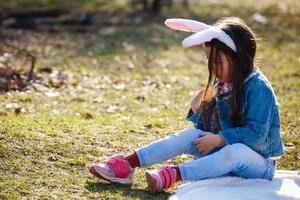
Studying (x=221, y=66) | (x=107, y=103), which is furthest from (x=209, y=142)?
(x=107, y=103)

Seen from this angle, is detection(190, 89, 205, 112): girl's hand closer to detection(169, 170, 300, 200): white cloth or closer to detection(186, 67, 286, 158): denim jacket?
detection(186, 67, 286, 158): denim jacket

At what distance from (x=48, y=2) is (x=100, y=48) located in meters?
5.05

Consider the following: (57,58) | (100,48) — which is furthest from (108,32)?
(57,58)

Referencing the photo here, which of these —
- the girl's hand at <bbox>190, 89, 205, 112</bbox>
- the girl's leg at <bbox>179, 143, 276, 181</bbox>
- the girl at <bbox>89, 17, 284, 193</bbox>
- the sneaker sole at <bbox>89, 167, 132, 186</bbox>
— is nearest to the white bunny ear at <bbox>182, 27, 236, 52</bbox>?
the girl at <bbox>89, 17, 284, 193</bbox>

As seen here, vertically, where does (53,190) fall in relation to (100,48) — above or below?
above

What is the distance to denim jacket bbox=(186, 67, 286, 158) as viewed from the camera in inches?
153

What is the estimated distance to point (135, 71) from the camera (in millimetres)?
9156

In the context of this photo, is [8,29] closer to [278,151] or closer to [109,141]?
[109,141]

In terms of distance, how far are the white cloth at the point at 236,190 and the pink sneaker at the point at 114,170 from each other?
0.38 m

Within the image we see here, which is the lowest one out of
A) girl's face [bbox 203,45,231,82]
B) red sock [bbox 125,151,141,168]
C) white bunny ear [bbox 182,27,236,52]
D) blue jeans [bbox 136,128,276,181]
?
red sock [bbox 125,151,141,168]

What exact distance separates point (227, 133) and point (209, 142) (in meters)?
0.13

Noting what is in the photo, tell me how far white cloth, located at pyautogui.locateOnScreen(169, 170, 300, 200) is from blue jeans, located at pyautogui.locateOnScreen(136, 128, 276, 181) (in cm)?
4

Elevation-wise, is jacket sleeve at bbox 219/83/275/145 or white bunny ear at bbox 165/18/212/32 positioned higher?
white bunny ear at bbox 165/18/212/32

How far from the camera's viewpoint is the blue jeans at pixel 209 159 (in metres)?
3.86
